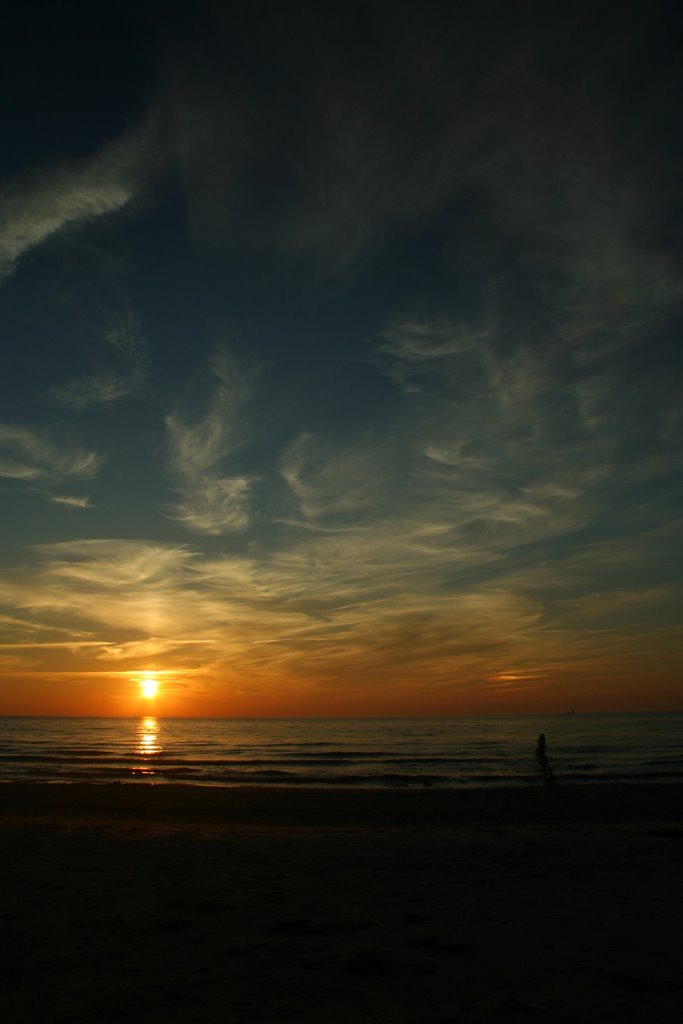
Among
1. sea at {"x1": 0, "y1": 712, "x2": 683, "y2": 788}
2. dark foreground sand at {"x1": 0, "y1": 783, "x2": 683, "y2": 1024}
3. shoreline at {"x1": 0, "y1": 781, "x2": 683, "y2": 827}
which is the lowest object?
sea at {"x1": 0, "y1": 712, "x2": 683, "y2": 788}

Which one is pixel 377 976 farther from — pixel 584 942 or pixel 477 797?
pixel 477 797

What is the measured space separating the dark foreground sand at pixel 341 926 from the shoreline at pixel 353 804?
18.8 feet

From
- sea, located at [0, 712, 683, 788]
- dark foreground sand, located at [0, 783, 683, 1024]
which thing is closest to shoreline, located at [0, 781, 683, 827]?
dark foreground sand, located at [0, 783, 683, 1024]

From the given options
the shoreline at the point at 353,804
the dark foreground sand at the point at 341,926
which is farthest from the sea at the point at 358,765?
the dark foreground sand at the point at 341,926

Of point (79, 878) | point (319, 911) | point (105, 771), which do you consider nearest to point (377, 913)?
point (319, 911)

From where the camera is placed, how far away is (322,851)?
1105 centimetres

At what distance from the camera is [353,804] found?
72.0 feet

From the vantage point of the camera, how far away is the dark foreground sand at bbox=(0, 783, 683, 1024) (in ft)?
15.0

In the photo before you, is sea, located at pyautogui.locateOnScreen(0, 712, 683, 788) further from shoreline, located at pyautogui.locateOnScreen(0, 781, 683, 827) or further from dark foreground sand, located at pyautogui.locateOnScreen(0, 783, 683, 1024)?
dark foreground sand, located at pyautogui.locateOnScreen(0, 783, 683, 1024)

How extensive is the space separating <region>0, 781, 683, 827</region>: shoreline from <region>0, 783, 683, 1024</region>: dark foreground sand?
18.8 feet

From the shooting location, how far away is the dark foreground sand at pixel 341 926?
4.56 meters

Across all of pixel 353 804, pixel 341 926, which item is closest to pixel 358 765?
pixel 353 804

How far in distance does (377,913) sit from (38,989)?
3.43 meters

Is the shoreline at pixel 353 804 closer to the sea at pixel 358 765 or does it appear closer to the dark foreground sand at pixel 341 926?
the dark foreground sand at pixel 341 926
